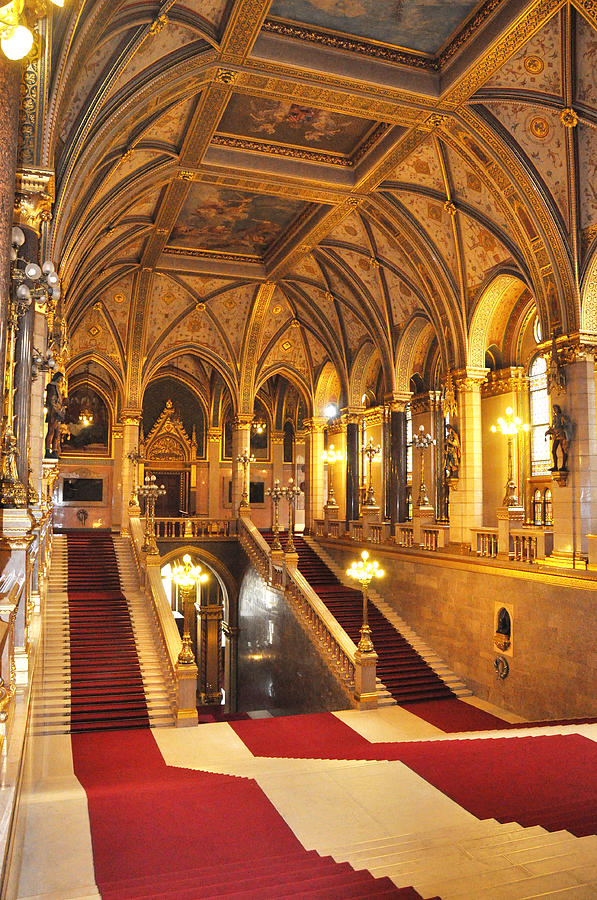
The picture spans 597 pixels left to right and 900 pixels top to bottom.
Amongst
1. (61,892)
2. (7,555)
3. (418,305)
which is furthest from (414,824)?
(418,305)

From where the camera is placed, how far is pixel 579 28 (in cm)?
1031

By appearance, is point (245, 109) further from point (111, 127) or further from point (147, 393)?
point (147, 393)

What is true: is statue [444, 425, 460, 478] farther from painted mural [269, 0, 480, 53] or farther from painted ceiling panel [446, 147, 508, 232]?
painted mural [269, 0, 480, 53]

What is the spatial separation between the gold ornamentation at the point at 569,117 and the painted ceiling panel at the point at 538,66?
31 centimetres

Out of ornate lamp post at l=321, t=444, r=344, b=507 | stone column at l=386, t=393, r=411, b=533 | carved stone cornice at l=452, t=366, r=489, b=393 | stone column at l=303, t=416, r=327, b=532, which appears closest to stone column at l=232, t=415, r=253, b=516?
stone column at l=303, t=416, r=327, b=532

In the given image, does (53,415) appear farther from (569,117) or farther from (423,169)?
(569,117)

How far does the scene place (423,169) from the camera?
14398mm

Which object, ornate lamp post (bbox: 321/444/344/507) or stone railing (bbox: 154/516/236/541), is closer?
stone railing (bbox: 154/516/236/541)

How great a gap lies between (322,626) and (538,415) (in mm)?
7923

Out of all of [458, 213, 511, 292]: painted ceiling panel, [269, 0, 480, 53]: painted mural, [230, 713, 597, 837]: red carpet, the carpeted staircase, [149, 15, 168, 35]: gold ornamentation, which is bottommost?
the carpeted staircase

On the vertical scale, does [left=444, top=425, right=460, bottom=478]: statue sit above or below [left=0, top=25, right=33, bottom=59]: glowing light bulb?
below

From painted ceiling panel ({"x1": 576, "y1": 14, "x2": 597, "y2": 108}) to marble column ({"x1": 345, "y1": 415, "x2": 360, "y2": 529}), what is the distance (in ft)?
43.8

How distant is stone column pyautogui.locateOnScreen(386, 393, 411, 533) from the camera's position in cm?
2019

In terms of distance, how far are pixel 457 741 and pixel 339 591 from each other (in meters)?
10.4
